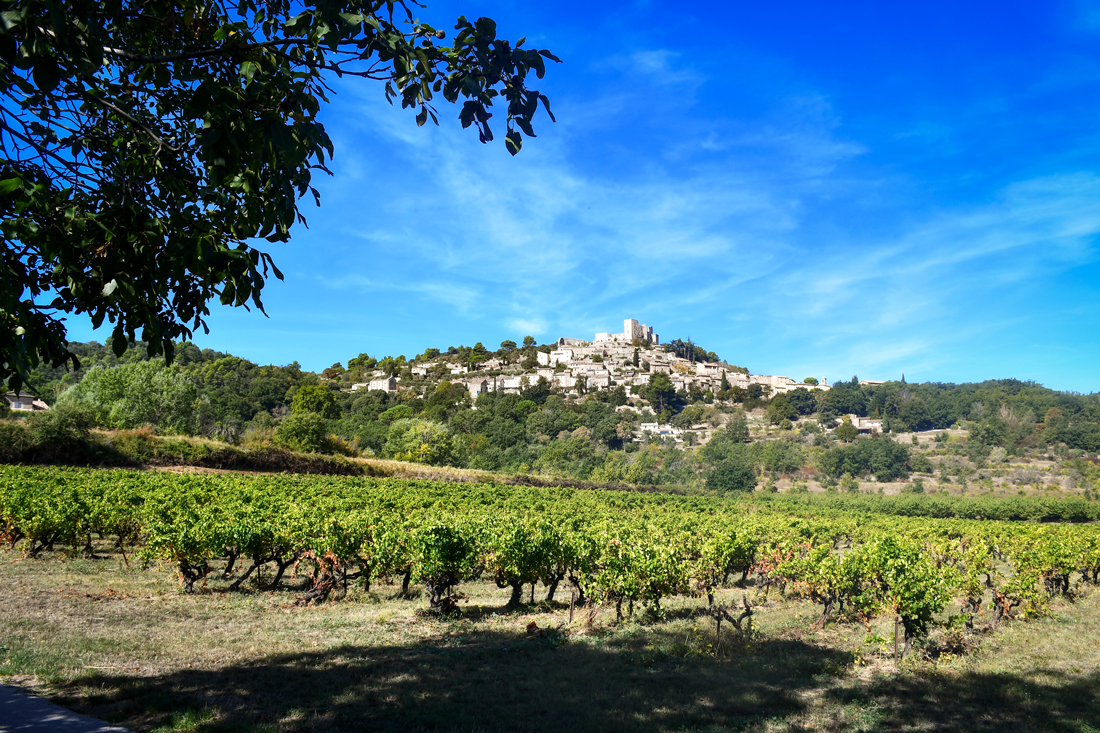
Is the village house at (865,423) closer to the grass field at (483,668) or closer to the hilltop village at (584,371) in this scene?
the hilltop village at (584,371)

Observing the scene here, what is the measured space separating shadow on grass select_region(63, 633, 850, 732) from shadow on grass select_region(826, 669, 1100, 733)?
91cm

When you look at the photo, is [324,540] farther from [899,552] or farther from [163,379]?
[163,379]

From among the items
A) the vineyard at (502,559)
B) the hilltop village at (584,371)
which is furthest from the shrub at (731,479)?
the vineyard at (502,559)

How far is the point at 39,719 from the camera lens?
4.74m

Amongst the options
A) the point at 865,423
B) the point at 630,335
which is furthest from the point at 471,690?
the point at 630,335

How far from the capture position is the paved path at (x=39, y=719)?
14.9ft

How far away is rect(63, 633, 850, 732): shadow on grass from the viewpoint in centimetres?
552

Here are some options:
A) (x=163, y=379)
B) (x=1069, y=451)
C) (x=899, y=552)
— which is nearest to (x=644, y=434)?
(x=1069, y=451)

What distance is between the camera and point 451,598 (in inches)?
446

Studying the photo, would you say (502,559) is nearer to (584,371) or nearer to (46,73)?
(46,73)

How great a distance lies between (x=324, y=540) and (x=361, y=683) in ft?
17.5

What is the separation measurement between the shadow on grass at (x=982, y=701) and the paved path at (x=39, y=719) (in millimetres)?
7628

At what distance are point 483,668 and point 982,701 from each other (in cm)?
656

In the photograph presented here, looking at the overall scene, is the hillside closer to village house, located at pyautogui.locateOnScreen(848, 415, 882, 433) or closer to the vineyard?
village house, located at pyautogui.locateOnScreen(848, 415, 882, 433)
